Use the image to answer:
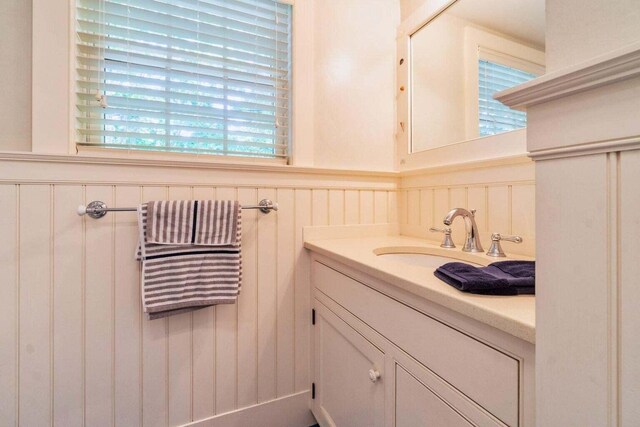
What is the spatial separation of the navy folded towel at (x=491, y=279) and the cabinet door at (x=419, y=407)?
234 mm

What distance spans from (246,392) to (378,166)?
45.5 inches

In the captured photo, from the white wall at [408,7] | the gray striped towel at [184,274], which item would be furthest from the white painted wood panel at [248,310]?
the white wall at [408,7]

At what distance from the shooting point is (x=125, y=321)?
983 mm

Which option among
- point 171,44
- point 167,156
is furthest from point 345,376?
point 171,44

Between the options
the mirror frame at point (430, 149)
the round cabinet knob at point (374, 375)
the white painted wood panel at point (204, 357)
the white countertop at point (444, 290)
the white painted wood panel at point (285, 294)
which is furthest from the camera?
the white painted wood panel at point (285, 294)

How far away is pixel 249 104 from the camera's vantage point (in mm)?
1189

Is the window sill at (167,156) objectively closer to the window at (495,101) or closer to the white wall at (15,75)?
the white wall at (15,75)

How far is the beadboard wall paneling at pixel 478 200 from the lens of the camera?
2.99 feet

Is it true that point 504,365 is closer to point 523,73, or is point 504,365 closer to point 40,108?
point 523,73

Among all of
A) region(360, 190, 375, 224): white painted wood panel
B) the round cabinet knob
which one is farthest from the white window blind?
the round cabinet knob

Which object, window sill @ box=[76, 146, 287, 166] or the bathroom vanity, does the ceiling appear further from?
window sill @ box=[76, 146, 287, 166]

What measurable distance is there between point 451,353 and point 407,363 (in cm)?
15

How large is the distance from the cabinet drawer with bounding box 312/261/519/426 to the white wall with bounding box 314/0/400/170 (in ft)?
2.37

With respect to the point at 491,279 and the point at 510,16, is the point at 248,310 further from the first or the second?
the point at 510,16
